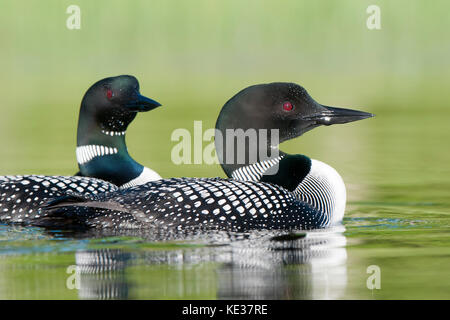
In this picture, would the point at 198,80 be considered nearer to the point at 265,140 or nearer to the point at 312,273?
the point at 265,140

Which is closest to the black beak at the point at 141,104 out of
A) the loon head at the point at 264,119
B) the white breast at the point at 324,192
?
the loon head at the point at 264,119

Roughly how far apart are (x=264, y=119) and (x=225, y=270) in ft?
5.47

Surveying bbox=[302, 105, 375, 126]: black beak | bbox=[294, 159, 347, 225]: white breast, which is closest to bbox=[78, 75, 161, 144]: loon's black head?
bbox=[302, 105, 375, 126]: black beak

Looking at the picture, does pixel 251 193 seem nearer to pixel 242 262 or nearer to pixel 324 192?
pixel 324 192

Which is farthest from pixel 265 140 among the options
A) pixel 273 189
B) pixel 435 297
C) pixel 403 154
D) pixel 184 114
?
pixel 184 114

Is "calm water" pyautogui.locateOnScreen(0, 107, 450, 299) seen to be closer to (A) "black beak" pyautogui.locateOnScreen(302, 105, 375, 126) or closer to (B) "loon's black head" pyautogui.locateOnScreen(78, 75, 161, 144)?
(A) "black beak" pyautogui.locateOnScreen(302, 105, 375, 126)

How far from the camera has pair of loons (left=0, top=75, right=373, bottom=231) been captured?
545 cm

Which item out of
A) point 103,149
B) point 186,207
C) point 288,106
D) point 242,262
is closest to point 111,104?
point 103,149

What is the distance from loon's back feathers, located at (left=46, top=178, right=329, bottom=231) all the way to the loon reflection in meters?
0.13

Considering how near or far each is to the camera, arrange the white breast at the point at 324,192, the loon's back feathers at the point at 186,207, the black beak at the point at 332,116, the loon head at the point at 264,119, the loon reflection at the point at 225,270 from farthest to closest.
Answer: the black beak at the point at 332,116 → the loon head at the point at 264,119 → the white breast at the point at 324,192 → the loon's back feathers at the point at 186,207 → the loon reflection at the point at 225,270

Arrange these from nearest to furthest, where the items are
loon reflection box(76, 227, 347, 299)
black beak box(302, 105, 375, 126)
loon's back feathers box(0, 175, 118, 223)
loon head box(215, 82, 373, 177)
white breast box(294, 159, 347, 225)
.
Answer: loon reflection box(76, 227, 347, 299), loon's back feathers box(0, 175, 118, 223), white breast box(294, 159, 347, 225), loon head box(215, 82, 373, 177), black beak box(302, 105, 375, 126)

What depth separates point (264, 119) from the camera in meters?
6.10

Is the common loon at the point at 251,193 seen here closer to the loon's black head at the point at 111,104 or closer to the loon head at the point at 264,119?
the loon head at the point at 264,119

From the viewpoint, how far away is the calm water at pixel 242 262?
4.29 m
